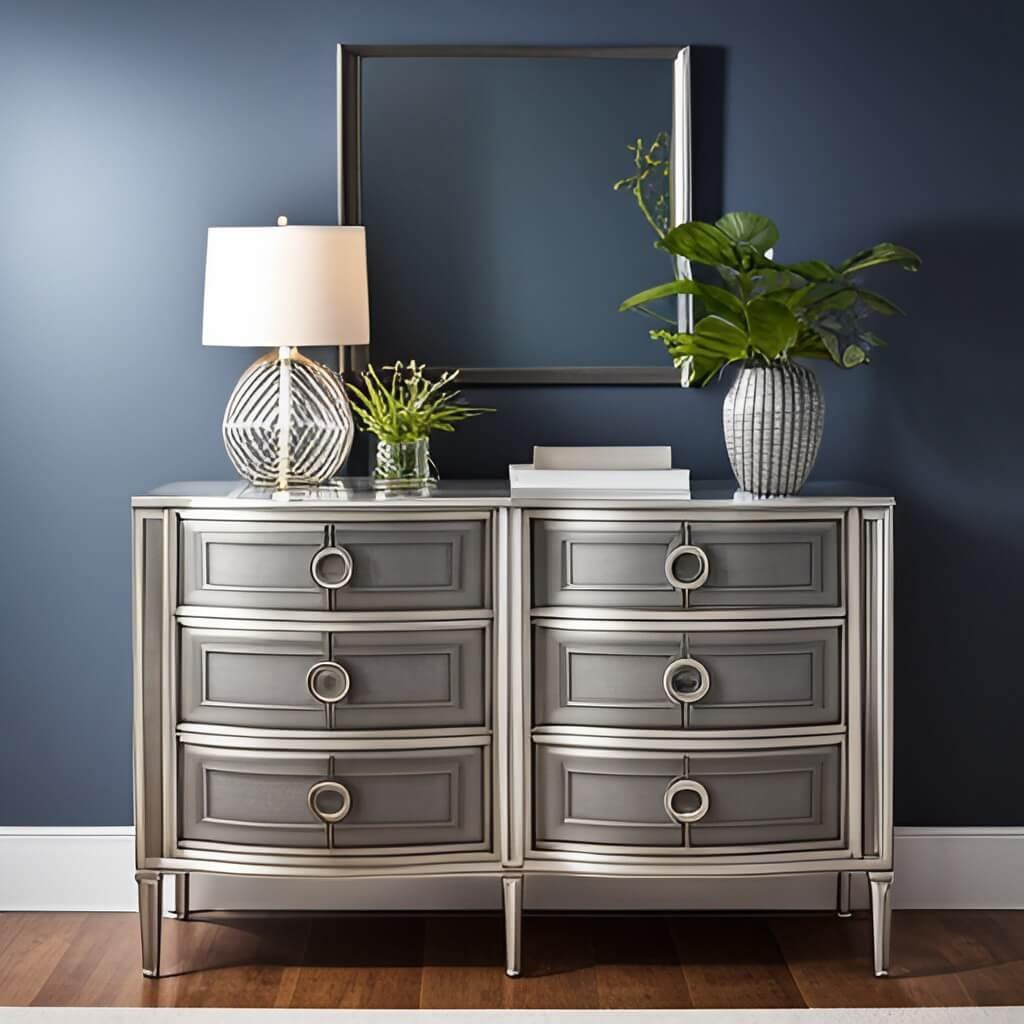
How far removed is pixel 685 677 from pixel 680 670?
0.02m

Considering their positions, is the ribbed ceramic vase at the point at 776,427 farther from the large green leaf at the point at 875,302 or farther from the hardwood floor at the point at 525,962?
the hardwood floor at the point at 525,962

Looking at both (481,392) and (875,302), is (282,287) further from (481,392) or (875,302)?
(875,302)

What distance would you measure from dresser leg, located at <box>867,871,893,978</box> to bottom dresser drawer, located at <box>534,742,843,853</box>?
119mm

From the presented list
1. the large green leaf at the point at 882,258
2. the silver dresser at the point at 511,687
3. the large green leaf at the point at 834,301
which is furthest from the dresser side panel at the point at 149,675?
the large green leaf at the point at 882,258

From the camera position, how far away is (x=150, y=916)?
265 centimetres

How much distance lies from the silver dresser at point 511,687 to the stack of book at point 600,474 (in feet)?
0.24

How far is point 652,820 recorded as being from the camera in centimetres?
258

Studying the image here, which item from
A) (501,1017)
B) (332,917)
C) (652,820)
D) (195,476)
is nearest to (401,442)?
(195,476)

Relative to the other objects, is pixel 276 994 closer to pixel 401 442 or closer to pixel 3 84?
pixel 401 442

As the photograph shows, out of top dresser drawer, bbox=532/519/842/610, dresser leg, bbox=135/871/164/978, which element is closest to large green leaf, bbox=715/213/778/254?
top dresser drawer, bbox=532/519/842/610

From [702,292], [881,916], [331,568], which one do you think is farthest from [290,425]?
[881,916]

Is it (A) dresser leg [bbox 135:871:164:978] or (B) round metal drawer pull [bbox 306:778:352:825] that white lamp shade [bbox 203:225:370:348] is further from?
(A) dresser leg [bbox 135:871:164:978]

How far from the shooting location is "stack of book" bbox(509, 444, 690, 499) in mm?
2617

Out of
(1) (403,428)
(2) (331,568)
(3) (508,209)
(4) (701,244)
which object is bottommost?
(2) (331,568)
